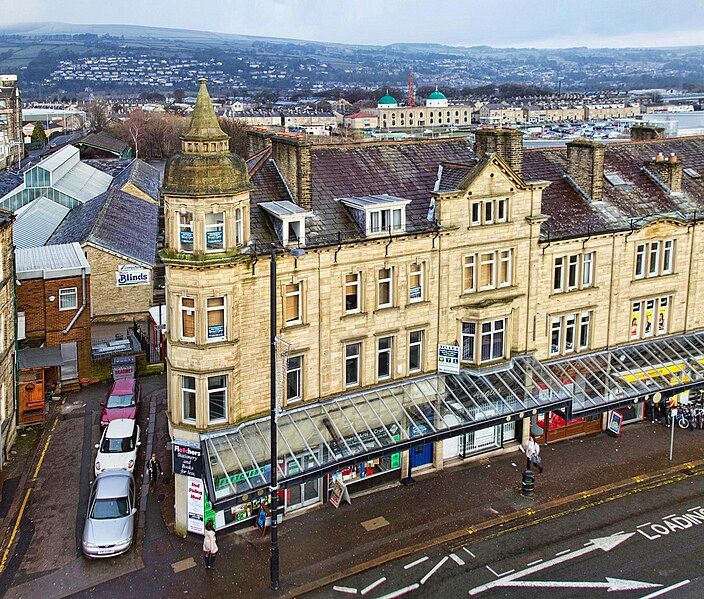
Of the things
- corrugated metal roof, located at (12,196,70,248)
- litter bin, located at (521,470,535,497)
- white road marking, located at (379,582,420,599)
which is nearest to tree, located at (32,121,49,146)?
corrugated metal roof, located at (12,196,70,248)

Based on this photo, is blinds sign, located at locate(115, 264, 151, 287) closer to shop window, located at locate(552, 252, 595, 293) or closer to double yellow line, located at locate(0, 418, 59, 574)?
double yellow line, located at locate(0, 418, 59, 574)

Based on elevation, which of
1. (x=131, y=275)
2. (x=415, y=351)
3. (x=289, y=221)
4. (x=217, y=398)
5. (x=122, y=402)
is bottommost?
(x=122, y=402)

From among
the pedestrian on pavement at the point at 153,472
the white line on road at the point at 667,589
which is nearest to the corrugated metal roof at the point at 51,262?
the pedestrian on pavement at the point at 153,472

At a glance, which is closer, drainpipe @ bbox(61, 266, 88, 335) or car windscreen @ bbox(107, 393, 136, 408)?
car windscreen @ bbox(107, 393, 136, 408)

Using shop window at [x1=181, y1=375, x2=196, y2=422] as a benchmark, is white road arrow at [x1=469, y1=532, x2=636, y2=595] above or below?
below

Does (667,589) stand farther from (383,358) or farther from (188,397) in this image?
(188,397)

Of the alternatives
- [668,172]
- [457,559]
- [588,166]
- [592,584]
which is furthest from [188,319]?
[668,172]

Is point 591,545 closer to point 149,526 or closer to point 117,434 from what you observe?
point 149,526
